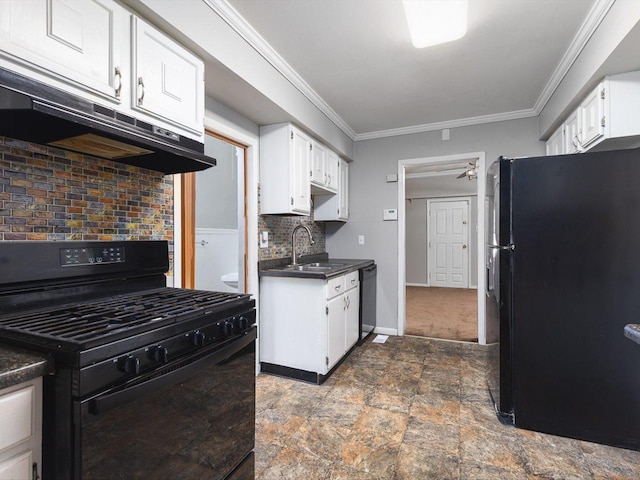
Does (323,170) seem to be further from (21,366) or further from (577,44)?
(21,366)

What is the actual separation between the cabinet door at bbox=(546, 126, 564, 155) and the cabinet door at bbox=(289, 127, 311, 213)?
2.13m

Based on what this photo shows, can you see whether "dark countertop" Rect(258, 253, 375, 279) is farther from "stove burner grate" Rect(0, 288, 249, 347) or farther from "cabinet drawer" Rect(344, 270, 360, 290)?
"stove burner grate" Rect(0, 288, 249, 347)

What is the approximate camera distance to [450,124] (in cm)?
373

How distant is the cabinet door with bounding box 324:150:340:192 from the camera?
11.6ft

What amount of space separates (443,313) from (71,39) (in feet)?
16.6

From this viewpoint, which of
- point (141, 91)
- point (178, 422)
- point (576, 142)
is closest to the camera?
point (178, 422)

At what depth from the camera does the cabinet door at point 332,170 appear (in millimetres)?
3537

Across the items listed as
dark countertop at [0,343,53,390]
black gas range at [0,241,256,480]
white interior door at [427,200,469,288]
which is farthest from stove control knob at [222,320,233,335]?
white interior door at [427,200,469,288]

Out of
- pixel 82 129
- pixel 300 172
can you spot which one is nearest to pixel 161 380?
pixel 82 129

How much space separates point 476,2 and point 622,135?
117cm

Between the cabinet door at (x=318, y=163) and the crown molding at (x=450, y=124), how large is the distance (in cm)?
89

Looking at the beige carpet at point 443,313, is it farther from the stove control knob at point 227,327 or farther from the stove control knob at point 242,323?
the stove control knob at point 227,327

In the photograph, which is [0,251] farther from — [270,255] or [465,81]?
[465,81]

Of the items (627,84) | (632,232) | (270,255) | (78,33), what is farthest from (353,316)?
(78,33)
